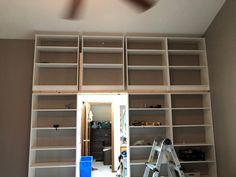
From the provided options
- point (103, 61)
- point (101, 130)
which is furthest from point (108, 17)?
point (101, 130)

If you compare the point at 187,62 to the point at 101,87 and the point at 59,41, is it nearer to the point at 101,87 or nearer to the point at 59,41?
the point at 101,87

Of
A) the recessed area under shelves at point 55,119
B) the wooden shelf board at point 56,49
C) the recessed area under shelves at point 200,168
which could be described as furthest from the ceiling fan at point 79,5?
the recessed area under shelves at point 200,168

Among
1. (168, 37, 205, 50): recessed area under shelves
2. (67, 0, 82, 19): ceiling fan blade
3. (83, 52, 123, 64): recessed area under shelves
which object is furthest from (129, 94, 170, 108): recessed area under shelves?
(67, 0, 82, 19): ceiling fan blade

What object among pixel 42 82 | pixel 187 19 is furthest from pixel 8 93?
pixel 187 19

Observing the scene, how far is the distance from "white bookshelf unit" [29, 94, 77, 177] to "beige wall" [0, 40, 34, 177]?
0.17 meters

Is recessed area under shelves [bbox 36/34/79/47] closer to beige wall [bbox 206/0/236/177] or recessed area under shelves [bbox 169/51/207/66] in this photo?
recessed area under shelves [bbox 169/51/207/66]

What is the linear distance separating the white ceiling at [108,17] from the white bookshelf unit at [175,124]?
3.74 feet

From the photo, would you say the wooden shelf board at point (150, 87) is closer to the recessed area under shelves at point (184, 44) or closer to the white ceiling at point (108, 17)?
the recessed area under shelves at point (184, 44)

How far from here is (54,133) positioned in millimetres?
3602

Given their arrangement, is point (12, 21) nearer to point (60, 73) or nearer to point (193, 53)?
point (60, 73)

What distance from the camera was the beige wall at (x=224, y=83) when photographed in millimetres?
3057

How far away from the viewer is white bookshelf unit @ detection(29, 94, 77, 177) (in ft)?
11.3

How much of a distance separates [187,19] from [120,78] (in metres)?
1.46

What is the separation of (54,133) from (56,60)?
1.25 metres
